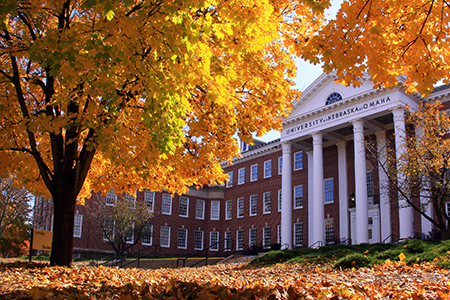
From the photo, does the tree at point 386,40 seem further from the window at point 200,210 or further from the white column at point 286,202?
the window at point 200,210

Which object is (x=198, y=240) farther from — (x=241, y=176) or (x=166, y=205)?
(x=241, y=176)

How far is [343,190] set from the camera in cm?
3356

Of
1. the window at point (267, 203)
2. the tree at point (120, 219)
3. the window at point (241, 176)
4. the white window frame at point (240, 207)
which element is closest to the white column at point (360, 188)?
the window at point (267, 203)

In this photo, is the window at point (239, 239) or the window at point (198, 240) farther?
the window at point (198, 240)

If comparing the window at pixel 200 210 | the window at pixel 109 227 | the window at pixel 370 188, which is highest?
the window at pixel 370 188

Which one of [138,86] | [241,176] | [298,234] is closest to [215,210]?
[241,176]

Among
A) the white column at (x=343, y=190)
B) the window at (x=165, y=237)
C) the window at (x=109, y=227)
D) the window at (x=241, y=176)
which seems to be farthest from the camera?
the window at (x=241, y=176)

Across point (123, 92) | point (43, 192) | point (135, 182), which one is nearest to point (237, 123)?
point (123, 92)

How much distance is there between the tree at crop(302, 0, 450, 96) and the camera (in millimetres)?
6285

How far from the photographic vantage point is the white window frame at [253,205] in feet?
144

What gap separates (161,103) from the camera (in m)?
6.16

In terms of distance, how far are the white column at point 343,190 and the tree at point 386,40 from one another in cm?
2736

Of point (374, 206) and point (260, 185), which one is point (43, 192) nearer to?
point (374, 206)

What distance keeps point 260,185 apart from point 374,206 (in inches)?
580
